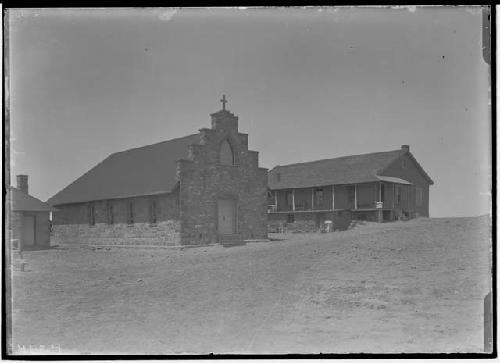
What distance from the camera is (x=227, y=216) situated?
86.1 feet

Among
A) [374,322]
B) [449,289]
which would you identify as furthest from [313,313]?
[449,289]

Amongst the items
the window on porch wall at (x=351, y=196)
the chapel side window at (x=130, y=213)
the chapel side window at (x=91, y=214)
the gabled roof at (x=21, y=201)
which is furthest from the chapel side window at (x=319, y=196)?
the gabled roof at (x=21, y=201)

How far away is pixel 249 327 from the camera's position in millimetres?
13477

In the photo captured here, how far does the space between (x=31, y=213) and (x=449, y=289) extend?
13754mm

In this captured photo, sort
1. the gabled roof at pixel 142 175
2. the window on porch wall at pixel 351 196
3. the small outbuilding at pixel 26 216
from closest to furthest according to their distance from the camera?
the small outbuilding at pixel 26 216
the gabled roof at pixel 142 175
the window on porch wall at pixel 351 196

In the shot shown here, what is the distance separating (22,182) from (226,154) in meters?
12.0

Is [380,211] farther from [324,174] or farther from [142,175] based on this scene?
[142,175]

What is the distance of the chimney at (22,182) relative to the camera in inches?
627

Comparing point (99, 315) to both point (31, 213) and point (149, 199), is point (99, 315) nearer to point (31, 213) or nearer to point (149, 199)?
point (31, 213)

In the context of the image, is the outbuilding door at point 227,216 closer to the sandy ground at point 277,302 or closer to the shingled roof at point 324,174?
the shingled roof at point 324,174

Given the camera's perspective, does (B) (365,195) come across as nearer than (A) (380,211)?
No

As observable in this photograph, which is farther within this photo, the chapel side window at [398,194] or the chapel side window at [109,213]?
the chapel side window at [398,194]

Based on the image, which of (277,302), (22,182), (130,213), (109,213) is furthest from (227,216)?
(277,302)

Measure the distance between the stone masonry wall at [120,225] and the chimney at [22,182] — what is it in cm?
884
